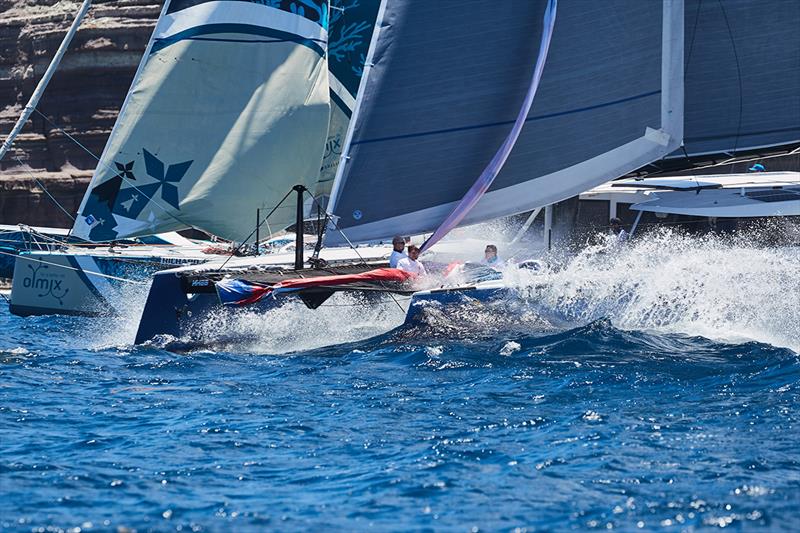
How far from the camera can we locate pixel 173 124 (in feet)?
59.3

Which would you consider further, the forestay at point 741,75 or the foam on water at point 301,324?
the forestay at point 741,75

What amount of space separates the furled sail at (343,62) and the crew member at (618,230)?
7.69 m

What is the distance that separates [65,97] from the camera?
38.6 m

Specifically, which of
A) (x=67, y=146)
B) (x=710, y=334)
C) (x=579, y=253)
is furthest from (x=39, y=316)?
(x=67, y=146)

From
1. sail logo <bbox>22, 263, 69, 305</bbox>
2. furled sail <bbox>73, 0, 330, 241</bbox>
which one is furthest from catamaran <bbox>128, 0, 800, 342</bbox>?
sail logo <bbox>22, 263, 69, 305</bbox>

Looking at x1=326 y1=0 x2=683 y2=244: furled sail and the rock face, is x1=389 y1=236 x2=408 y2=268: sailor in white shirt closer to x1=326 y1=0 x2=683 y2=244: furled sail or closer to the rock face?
x1=326 y1=0 x2=683 y2=244: furled sail

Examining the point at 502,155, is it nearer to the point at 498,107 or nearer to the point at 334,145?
the point at 498,107

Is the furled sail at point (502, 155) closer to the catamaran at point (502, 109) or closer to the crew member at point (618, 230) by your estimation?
the catamaran at point (502, 109)

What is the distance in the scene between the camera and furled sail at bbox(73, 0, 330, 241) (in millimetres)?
18062

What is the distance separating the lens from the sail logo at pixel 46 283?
20.4 metres

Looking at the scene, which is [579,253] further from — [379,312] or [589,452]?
[589,452]

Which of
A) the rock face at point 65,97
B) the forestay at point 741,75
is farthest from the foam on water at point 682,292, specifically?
the rock face at point 65,97

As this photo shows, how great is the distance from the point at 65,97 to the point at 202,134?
870 inches

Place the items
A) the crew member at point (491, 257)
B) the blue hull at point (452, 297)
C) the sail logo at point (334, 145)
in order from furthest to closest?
the sail logo at point (334, 145) < the crew member at point (491, 257) < the blue hull at point (452, 297)
